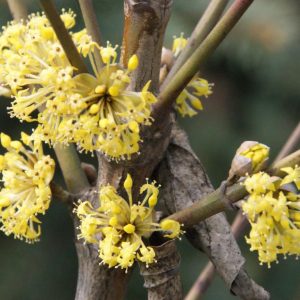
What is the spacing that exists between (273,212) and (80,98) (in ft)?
0.73

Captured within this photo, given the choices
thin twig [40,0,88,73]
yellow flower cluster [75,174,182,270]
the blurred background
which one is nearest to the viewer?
thin twig [40,0,88,73]

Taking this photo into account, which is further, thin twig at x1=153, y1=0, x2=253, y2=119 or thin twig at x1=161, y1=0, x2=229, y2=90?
thin twig at x1=161, y1=0, x2=229, y2=90

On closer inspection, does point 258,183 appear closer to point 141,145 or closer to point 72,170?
point 141,145

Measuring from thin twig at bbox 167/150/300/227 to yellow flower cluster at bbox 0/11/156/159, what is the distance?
9 cm

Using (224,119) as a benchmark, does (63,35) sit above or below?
above

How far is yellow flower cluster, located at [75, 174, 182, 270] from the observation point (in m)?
0.77

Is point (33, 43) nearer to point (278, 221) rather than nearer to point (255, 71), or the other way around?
point (278, 221)

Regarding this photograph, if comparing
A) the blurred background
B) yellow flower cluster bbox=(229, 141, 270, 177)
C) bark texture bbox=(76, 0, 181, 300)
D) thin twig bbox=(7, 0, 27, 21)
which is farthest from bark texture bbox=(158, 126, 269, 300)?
the blurred background

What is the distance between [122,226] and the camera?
800 mm

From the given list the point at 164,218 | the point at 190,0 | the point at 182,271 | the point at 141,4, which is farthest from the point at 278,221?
the point at 182,271

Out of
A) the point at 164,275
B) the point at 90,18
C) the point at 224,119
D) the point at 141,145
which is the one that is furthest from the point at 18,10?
the point at 224,119

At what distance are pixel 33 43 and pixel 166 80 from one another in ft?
0.57

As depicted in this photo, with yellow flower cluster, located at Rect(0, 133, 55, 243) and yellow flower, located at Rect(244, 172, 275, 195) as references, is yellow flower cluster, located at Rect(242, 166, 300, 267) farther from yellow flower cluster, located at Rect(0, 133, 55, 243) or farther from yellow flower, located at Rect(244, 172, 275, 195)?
yellow flower cluster, located at Rect(0, 133, 55, 243)

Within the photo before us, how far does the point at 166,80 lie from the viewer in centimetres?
87
